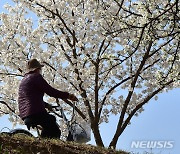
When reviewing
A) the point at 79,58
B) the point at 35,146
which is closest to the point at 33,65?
the point at 35,146

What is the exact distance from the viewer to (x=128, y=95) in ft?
51.4

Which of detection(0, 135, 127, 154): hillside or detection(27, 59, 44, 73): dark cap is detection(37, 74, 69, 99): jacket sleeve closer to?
detection(27, 59, 44, 73): dark cap

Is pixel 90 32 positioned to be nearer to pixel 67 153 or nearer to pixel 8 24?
pixel 8 24

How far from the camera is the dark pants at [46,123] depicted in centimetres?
702

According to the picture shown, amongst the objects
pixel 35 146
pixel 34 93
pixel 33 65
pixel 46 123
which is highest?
pixel 33 65

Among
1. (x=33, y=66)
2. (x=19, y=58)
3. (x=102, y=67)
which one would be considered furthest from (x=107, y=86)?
(x=33, y=66)

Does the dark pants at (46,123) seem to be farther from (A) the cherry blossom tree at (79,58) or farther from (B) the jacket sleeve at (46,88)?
(A) the cherry blossom tree at (79,58)

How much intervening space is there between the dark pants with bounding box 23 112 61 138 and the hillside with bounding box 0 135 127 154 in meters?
0.18

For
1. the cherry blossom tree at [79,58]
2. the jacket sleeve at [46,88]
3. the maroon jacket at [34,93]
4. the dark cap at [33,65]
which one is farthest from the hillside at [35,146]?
the cherry blossom tree at [79,58]

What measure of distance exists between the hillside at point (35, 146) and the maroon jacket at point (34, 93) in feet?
1.60

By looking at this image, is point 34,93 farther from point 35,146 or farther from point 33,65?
point 35,146

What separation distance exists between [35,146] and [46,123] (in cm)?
62

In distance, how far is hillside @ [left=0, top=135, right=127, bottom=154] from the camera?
20.7 ft

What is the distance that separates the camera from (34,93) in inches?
280
